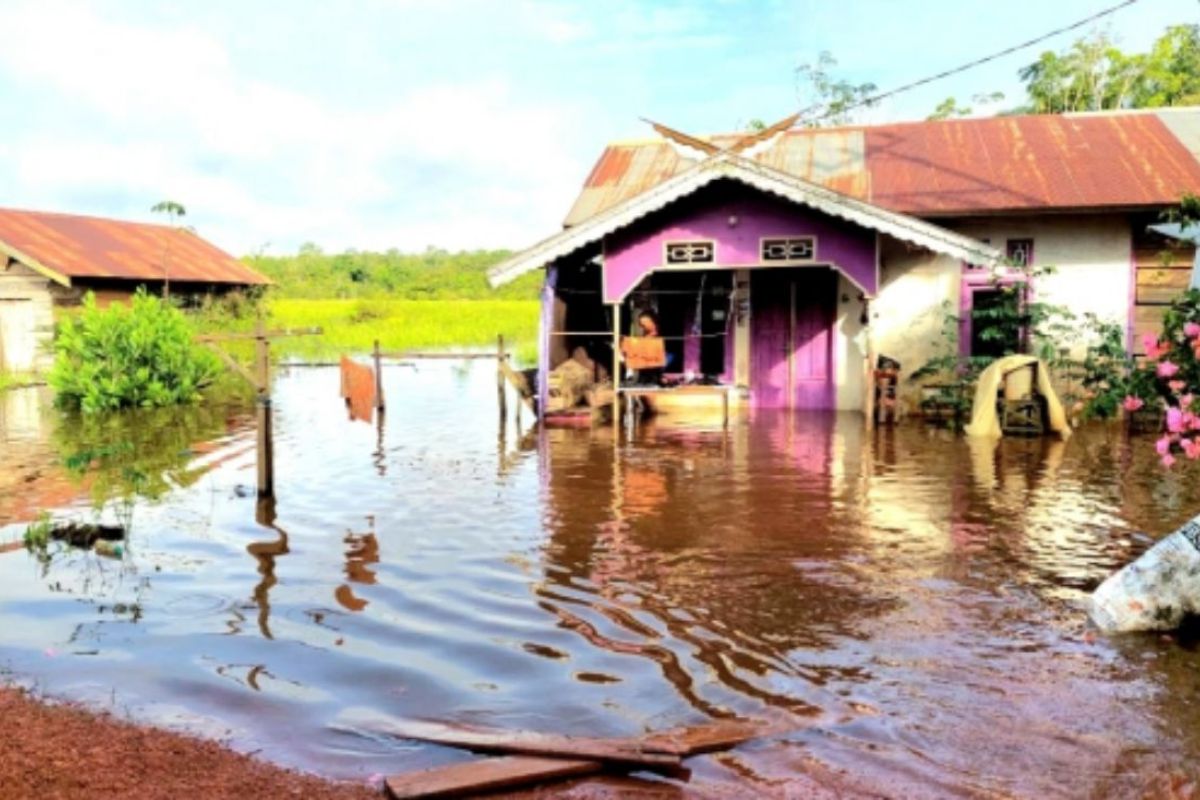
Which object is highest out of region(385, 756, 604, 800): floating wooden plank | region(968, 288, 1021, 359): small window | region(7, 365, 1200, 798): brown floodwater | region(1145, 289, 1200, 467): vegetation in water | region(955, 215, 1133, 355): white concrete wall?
region(955, 215, 1133, 355): white concrete wall

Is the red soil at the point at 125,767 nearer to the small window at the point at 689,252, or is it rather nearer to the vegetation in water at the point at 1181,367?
the vegetation in water at the point at 1181,367

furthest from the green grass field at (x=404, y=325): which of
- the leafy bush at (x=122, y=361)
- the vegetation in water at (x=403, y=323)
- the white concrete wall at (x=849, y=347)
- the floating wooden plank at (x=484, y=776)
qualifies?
→ the floating wooden plank at (x=484, y=776)

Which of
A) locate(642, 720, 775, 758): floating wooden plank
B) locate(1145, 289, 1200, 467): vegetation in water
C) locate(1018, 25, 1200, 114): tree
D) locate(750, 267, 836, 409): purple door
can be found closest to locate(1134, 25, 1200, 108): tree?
locate(1018, 25, 1200, 114): tree

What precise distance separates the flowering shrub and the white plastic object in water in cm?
56

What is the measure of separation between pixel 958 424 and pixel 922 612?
9619mm

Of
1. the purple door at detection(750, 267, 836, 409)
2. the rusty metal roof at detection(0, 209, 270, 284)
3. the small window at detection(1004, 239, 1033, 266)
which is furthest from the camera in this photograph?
the rusty metal roof at detection(0, 209, 270, 284)

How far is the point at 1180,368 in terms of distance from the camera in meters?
7.36

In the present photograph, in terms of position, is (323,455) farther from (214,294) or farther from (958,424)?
(214,294)

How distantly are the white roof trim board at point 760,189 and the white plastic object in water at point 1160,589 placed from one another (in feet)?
28.7

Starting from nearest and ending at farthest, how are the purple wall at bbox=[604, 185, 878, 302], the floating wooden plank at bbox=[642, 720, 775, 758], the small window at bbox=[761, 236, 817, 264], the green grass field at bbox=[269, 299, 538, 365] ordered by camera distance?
the floating wooden plank at bbox=[642, 720, 775, 758], the purple wall at bbox=[604, 185, 878, 302], the small window at bbox=[761, 236, 817, 264], the green grass field at bbox=[269, 299, 538, 365]

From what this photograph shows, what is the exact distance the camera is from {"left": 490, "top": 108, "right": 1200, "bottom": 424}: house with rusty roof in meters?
15.3

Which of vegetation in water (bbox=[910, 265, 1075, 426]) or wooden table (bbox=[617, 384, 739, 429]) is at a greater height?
vegetation in water (bbox=[910, 265, 1075, 426])

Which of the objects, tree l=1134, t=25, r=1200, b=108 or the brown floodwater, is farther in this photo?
tree l=1134, t=25, r=1200, b=108

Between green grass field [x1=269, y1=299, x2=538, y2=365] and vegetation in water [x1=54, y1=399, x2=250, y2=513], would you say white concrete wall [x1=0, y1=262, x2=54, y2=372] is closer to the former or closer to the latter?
vegetation in water [x1=54, y1=399, x2=250, y2=513]
